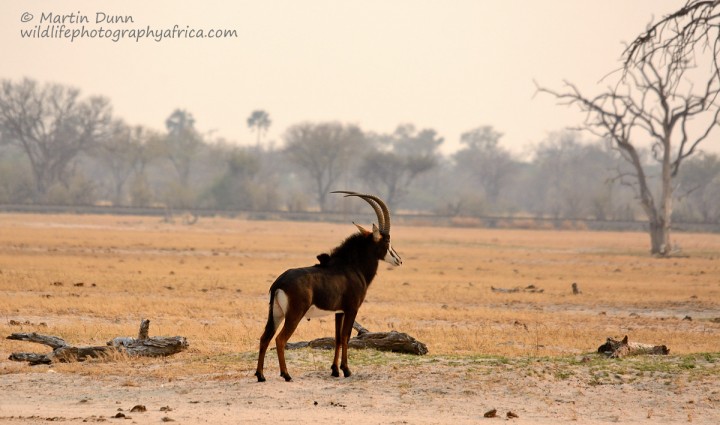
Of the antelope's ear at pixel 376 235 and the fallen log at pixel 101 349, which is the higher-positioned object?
the antelope's ear at pixel 376 235

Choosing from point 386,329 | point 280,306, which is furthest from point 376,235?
point 386,329

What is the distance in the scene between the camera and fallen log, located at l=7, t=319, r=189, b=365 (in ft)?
42.4

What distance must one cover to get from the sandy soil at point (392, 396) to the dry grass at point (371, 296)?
3.13 feet

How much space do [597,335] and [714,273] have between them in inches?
792

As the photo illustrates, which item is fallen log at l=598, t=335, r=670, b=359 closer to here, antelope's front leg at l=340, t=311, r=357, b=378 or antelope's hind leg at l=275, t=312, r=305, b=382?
antelope's front leg at l=340, t=311, r=357, b=378

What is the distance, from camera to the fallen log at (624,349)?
526 inches

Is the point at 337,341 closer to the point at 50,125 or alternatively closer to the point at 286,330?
the point at 286,330

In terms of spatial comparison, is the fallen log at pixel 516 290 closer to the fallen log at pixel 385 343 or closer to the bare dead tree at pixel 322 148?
the fallen log at pixel 385 343

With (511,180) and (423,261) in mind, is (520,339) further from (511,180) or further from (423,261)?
(511,180)

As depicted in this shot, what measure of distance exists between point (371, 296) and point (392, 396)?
15.0 meters

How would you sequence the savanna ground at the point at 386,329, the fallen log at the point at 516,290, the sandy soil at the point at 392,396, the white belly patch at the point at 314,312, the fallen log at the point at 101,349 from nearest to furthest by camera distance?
the sandy soil at the point at 392,396 < the savanna ground at the point at 386,329 < the white belly patch at the point at 314,312 < the fallen log at the point at 101,349 < the fallen log at the point at 516,290

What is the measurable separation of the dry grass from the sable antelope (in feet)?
3.26

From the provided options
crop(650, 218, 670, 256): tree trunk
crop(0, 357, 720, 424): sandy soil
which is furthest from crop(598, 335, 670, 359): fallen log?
crop(650, 218, 670, 256): tree trunk

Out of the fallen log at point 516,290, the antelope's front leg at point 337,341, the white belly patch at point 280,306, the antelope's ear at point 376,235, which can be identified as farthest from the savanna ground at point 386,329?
the antelope's ear at point 376,235
